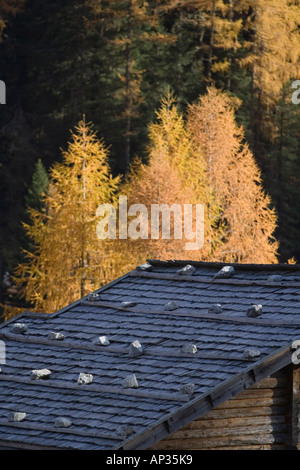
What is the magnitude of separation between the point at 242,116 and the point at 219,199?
17.4m

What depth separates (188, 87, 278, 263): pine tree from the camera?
118 ft

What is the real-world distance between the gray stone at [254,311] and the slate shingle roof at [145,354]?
63 millimetres

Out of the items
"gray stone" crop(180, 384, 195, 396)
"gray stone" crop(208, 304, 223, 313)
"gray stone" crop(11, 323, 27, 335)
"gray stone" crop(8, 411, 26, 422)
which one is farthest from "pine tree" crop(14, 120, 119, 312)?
"gray stone" crop(180, 384, 195, 396)

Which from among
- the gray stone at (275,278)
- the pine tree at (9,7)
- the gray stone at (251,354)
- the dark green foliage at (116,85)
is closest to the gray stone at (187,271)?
the gray stone at (275,278)

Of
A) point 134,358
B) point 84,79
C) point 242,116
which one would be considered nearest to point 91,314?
point 134,358

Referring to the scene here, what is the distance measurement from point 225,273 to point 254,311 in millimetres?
1603

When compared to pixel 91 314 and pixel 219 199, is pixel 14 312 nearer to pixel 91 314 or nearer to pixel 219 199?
pixel 219 199

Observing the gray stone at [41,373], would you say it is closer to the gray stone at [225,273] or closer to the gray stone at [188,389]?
the gray stone at [188,389]

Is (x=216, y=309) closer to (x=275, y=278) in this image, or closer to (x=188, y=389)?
(x=275, y=278)

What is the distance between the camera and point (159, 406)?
433 inches

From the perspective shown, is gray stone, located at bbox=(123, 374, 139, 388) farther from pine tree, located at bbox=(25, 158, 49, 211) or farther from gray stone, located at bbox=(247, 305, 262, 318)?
pine tree, located at bbox=(25, 158, 49, 211)

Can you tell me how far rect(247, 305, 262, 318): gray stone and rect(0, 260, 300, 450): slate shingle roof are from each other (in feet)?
0.21

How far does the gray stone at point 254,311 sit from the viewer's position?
12.4 m

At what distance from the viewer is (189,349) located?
1196 cm
